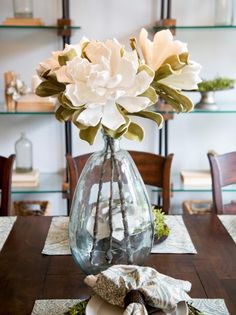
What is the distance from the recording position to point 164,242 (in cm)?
130

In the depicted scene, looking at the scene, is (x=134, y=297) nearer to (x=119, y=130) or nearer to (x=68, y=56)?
(x=119, y=130)

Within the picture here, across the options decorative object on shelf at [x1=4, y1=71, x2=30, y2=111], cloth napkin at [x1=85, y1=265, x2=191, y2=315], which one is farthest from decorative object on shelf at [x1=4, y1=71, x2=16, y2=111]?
cloth napkin at [x1=85, y1=265, x2=191, y2=315]

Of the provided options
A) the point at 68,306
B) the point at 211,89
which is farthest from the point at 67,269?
the point at 211,89

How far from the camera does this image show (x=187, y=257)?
4.00 ft

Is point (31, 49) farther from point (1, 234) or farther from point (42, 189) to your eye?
point (1, 234)

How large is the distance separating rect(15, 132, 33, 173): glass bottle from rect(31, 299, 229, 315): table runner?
1.59 m

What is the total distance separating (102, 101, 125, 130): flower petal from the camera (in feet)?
2.90

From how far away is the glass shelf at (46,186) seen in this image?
2449 mm

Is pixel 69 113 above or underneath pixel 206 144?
above

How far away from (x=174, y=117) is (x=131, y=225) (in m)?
1.61

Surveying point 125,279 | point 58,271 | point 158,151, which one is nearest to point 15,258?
point 58,271

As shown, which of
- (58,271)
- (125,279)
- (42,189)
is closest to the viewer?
(125,279)

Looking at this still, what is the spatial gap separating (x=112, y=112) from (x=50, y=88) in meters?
0.18

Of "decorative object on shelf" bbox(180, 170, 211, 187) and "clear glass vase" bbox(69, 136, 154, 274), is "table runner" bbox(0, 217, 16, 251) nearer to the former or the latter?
"clear glass vase" bbox(69, 136, 154, 274)
